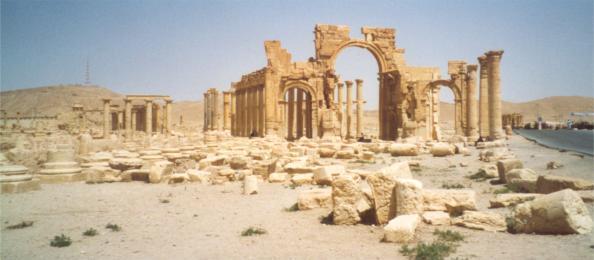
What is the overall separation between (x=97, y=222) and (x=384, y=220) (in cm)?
530

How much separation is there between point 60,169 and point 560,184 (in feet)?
45.6

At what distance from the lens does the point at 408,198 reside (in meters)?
7.41

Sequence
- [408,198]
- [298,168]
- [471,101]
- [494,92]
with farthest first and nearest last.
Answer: [471,101] → [494,92] → [298,168] → [408,198]

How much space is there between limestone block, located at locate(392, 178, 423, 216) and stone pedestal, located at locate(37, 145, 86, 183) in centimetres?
1135

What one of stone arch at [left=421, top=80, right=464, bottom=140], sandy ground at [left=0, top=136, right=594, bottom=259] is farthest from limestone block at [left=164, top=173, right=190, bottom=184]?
stone arch at [left=421, top=80, right=464, bottom=140]

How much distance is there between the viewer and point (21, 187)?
12.4 m

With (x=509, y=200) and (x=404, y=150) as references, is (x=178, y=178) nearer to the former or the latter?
(x=509, y=200)

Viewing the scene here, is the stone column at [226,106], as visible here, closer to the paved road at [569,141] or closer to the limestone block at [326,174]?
the paved road at [569,141]

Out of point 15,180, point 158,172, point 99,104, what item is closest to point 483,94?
point 158,172

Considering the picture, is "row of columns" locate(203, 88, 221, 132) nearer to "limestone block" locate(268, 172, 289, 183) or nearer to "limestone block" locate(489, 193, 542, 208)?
"limestone block" locate(268, 172, 289, 183)

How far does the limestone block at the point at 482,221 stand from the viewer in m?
7.09

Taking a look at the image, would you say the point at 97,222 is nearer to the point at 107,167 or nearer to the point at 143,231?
the point at 143,231

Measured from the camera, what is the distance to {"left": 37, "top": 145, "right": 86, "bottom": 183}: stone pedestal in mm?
14359

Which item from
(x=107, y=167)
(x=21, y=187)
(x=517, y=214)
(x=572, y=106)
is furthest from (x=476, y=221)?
(x=572, y=106)
